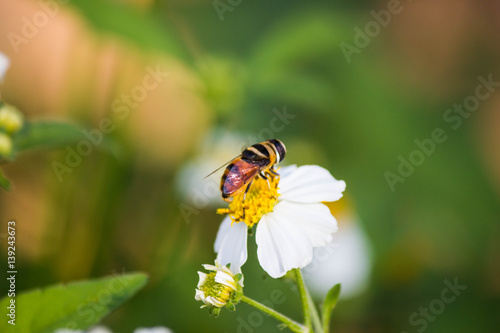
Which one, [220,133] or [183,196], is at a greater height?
[220,133]

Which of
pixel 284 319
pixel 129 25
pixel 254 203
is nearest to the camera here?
pixel 284 319

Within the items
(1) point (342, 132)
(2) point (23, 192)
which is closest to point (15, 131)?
(2) point (23, 192)

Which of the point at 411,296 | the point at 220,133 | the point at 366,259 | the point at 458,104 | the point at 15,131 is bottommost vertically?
the point at 411,296

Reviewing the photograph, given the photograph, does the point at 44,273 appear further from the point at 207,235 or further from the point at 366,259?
the point at 366,259

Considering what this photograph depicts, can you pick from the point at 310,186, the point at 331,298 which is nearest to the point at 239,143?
the point at 310,186

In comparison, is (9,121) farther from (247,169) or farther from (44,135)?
(247,169)

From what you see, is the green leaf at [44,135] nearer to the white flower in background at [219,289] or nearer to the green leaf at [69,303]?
the green leaf at [69,303]
